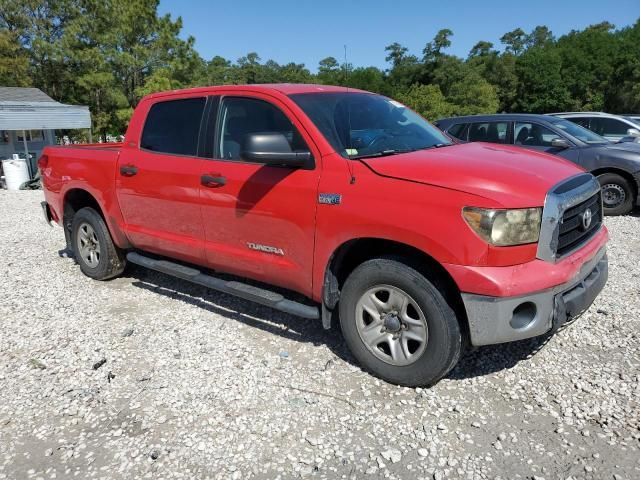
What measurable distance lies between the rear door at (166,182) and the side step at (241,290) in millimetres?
118

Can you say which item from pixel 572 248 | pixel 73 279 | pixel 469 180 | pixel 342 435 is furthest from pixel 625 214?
pixel 73 279

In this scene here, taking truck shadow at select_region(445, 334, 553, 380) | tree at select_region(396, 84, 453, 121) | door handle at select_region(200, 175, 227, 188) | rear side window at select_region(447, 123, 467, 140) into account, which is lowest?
truck shadow at select_region(445, 334, 553, 380)

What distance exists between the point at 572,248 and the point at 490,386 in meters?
1.02

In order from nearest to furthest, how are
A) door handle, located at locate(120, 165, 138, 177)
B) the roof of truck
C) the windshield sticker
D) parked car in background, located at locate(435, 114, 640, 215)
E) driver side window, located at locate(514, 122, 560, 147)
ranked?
the roof of truck < the windshield sticker < door handle, located at locate(120, 165, 138, 177) < parked car in background, located at locate(435, 114, 640, 215) < driver side window, located at locate(514, 122, 560, 147)

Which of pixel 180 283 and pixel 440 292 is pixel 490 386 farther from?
pixel 180 283

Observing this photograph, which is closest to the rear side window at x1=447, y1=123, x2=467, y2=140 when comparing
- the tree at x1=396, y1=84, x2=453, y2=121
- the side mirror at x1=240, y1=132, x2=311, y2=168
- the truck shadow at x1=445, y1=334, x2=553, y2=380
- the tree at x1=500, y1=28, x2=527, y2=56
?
the truck shadow at x1=445, y1=334, x2=553, y2=380

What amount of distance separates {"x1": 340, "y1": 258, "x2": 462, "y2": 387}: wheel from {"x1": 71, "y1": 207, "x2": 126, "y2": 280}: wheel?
303 centimetres

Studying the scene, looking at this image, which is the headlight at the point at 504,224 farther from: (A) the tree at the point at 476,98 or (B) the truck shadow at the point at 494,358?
(A) the tree at the point at 476,98

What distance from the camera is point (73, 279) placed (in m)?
5.76

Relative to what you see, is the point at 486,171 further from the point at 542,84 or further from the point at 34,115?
the point at 542,84

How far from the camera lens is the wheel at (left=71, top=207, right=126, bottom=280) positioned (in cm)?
529

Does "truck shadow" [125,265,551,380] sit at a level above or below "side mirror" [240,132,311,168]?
below

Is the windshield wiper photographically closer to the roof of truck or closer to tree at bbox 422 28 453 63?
the roof of truck

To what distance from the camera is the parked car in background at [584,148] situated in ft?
27.1
